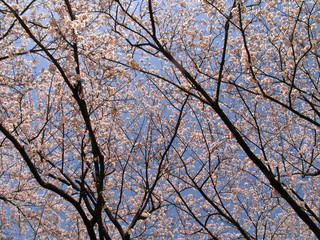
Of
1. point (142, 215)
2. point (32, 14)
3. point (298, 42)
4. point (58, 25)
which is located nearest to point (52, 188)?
point (142, 215)

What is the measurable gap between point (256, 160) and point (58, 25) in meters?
3.50

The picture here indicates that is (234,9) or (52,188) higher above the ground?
(234,9)

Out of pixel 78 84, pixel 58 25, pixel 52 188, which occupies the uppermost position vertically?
pixel 58 25

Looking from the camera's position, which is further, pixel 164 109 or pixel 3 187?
pixel 3 187

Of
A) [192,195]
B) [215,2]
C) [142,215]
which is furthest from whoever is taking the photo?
[192,195]

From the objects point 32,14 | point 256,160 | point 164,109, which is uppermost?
point 164,109

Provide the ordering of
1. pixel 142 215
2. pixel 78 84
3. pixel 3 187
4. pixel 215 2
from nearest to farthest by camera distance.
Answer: pixel 78 84
pixel 215 2
pixel 142 215
pixel 3 187

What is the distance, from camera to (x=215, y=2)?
4863 millimetres

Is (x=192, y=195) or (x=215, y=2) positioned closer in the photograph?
(x=215, y=2)

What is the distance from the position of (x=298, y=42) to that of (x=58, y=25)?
639 centimetres

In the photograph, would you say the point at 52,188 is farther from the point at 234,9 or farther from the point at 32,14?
the point at 234,9

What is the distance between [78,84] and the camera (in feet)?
13.8

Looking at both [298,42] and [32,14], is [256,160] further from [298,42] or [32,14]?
[298,42]

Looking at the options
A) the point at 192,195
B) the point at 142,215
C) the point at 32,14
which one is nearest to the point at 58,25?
the point at 32,14
